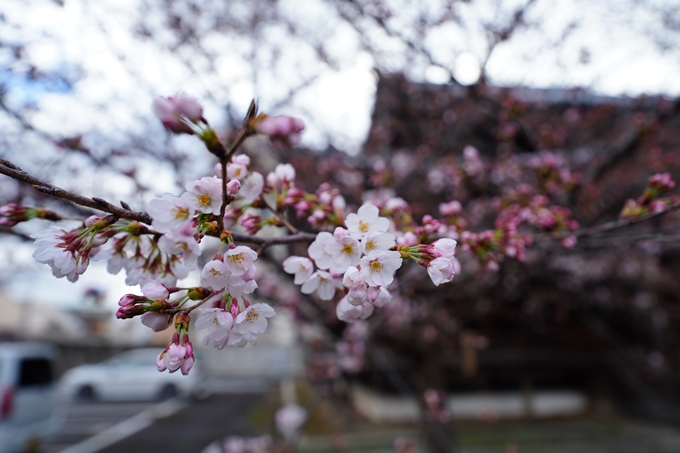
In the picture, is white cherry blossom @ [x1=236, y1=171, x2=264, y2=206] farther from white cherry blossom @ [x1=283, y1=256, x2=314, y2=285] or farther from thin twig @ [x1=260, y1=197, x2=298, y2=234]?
white cherry blossom @ [x1=283, y1=256, x2=314, y2=285]

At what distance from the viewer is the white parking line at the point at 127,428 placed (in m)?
7.11

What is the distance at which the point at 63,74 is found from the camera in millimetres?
2865

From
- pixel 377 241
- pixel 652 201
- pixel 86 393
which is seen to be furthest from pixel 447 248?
pixel 86 393

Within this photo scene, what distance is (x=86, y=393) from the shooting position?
Result: 12820mm

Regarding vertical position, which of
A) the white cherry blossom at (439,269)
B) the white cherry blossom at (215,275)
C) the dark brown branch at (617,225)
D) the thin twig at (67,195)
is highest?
the thin twig at (67,195)

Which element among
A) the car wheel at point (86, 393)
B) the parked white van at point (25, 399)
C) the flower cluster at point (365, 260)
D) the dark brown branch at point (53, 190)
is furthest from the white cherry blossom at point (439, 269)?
the car wheel at point (86, 393)

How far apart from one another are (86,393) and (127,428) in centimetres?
529

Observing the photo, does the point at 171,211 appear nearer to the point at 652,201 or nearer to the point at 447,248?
the point at 447,248

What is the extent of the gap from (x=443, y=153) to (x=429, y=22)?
183 cm

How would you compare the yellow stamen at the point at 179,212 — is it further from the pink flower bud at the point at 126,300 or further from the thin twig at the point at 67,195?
the pink flower bud at the point at 126,300

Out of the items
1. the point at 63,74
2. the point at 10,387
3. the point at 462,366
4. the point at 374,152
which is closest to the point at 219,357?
the point at 462,366

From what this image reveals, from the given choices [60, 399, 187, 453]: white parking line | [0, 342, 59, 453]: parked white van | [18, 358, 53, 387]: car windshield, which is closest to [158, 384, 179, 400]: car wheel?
[60, 399, 187, 453]: white parking line

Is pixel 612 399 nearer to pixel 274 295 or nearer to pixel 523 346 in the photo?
pixel 523 346

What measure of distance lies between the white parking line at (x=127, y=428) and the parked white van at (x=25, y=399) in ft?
5.68
